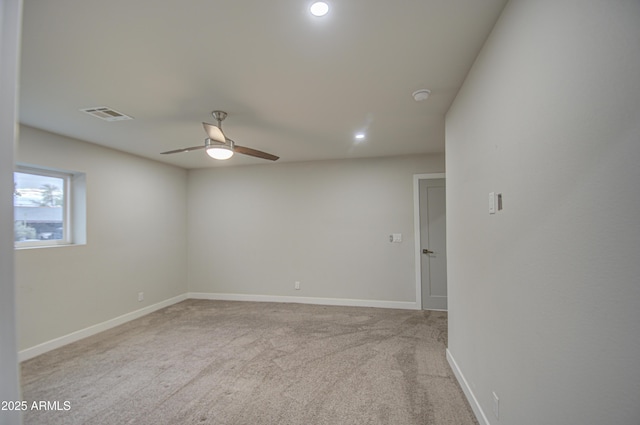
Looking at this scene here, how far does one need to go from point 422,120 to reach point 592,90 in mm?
2243

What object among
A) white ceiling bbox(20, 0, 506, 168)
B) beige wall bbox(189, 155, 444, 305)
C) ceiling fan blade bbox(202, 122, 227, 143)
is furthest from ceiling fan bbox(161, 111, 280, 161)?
beige wall bbox(189, 155, 444, 305)

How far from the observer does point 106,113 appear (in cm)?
270

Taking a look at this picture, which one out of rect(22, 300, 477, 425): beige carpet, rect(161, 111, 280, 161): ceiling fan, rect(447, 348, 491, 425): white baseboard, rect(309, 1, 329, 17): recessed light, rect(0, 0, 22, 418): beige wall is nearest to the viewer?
rect(0, 0, 22, 418): beige wall

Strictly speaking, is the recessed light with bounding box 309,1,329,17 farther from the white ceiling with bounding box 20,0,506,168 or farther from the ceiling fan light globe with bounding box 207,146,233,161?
the ceiling fan light globe with bounding box 207,146,233,161

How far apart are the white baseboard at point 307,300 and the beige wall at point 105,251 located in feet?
1.82

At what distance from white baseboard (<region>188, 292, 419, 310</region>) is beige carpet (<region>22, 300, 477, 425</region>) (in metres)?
0.56

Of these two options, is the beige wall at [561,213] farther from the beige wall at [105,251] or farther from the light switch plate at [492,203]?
the beige wall at [105,251]

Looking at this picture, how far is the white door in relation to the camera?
444 centimetres

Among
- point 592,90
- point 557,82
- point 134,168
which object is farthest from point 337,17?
point 134,168

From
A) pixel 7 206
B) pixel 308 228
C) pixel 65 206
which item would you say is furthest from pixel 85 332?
pixel 7 206

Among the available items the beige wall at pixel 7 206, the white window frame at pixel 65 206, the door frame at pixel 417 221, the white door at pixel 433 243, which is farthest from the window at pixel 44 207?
the white door at pixel 433 243

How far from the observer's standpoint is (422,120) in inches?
118

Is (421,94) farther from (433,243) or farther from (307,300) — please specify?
(307,300)

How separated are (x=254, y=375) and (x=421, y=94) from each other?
9.40ft
